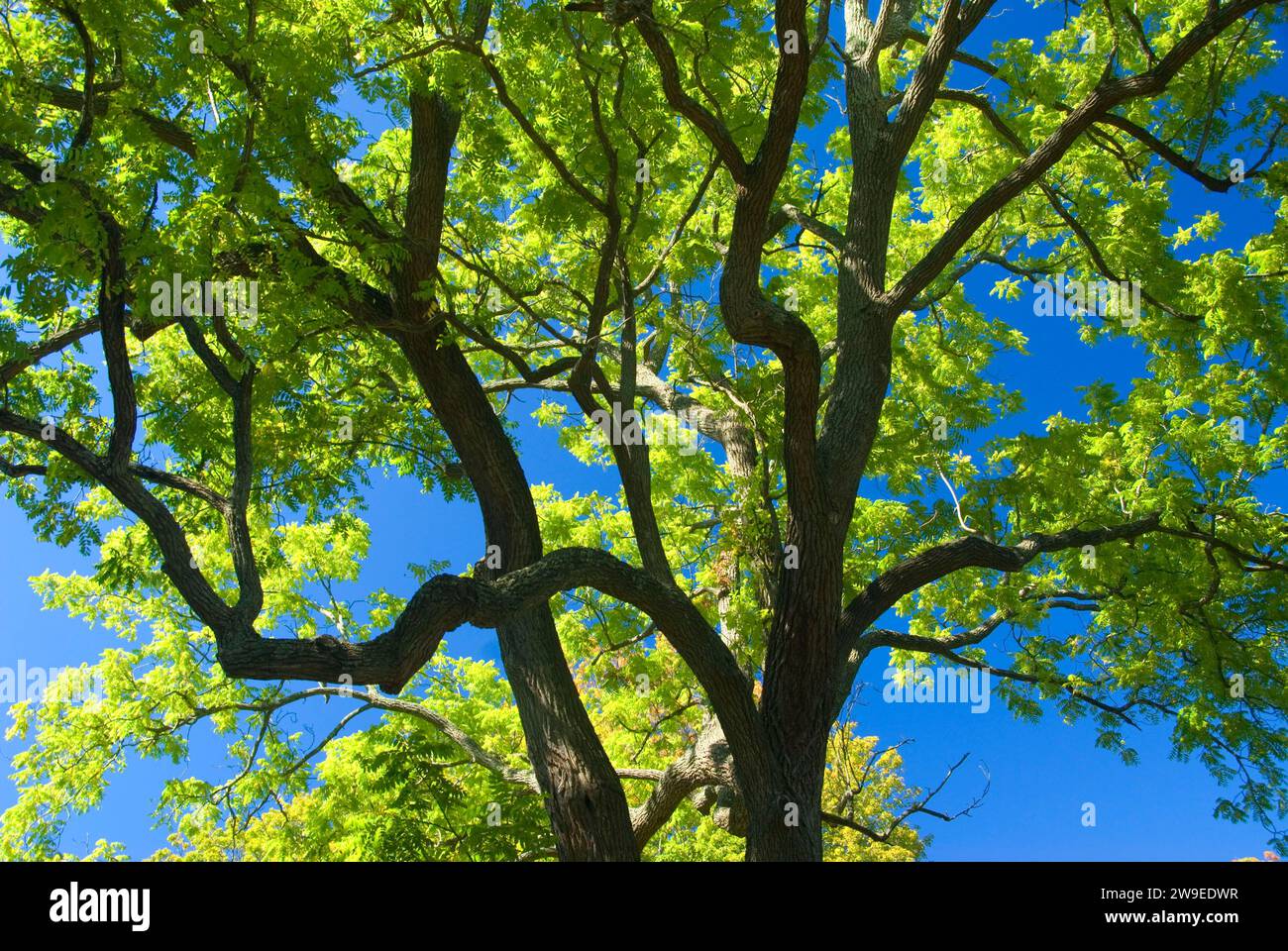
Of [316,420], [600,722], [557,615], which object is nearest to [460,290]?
[316,420]

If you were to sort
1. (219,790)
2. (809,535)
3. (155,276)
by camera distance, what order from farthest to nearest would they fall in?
1. (219,790)
2. (809,535)
3. (155,276)

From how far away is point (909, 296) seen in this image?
8266mm

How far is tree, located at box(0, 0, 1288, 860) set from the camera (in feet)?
22.2

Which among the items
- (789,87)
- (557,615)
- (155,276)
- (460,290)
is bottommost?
(557,615)

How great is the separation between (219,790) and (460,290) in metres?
5.41

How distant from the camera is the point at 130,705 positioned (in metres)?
10.6

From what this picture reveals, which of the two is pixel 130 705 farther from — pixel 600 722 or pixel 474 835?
pixel 600 722

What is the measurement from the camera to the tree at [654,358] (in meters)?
→ 6.77

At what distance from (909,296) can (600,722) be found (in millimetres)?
12415

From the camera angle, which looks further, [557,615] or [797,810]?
[557,615]

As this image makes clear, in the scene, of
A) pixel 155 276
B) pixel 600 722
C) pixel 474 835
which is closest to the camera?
pixel 155 276

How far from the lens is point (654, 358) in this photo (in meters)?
12.6
